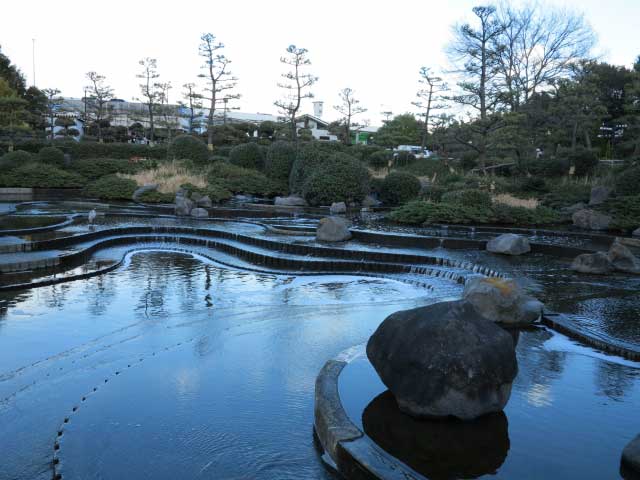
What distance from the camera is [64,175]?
27.0 m

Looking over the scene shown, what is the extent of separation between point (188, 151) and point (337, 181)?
10915 millimetres

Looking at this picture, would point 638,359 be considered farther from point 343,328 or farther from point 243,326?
point 243,326

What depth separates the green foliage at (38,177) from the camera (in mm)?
25891

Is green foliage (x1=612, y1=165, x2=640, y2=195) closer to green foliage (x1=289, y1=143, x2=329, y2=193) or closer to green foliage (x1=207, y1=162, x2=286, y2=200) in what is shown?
green foliage (x1=289, y1=143, x2=329, y2=193)

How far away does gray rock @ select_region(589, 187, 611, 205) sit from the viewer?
66.4 feet

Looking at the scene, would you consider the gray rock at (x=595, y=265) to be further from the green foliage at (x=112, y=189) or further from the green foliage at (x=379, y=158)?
the green foliage at (x=379, y=158)

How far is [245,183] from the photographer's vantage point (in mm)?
26672

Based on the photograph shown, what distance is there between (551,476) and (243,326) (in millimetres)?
4888

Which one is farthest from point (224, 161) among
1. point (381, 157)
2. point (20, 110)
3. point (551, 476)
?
point (551, 476)

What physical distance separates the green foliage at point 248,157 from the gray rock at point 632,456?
27.1 meters

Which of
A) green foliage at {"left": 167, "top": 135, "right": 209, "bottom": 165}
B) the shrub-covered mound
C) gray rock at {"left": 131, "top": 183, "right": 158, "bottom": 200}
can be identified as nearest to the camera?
the shrub-covered mound

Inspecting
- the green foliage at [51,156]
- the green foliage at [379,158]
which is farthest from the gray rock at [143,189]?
the green foliage at [379,158]

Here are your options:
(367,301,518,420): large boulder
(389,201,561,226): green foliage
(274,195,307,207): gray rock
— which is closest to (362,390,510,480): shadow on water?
(367,301,518,420): large boulder

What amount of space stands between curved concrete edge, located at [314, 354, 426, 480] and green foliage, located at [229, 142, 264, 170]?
84.5 ft
